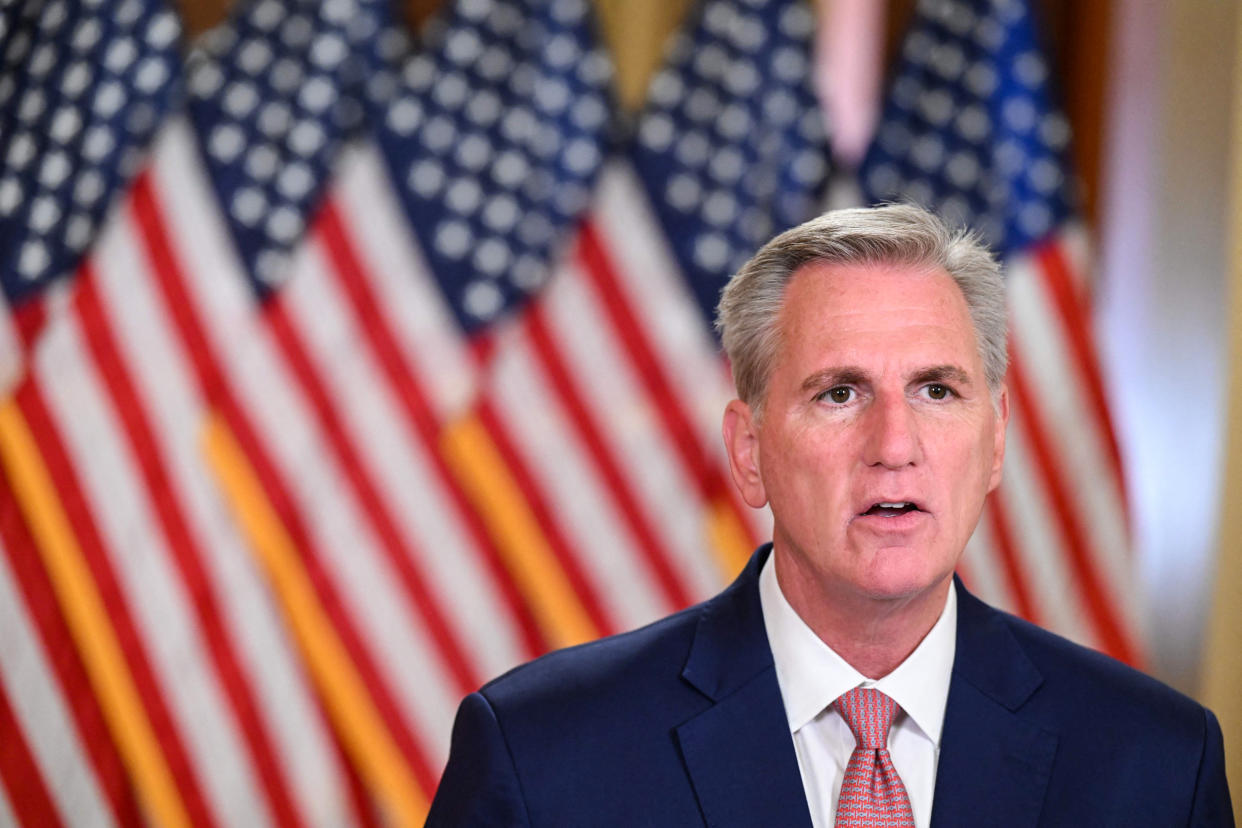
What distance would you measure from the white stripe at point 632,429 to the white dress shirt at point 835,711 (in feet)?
6.36

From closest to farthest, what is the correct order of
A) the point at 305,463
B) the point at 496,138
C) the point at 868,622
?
the point at 868,622 → the point at 305,463 → the point at 496,138

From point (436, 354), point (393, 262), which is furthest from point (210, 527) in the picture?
point (393, 262)

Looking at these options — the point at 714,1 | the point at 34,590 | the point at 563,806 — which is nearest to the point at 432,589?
the point at 34,590

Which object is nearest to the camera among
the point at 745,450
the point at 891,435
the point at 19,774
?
the point at 891,435

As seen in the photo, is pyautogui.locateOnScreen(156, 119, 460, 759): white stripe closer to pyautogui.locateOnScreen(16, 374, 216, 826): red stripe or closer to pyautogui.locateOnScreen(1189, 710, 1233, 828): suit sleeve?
pyautogui.locateOnScreen(16, 374, 216, 826): red stripe

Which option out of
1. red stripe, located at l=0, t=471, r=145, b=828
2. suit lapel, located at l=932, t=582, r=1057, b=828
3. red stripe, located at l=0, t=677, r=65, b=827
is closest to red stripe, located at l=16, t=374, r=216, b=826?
red stripe, located at l=0, t=471, r=145, b=828

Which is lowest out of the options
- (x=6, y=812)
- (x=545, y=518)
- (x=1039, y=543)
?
(x=1039, y=543)

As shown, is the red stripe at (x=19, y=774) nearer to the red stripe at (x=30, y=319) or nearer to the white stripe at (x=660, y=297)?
the red stripe at (x=30, y=319)

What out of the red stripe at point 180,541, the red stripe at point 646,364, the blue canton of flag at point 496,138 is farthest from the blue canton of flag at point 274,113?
the red stripe at point 646,364

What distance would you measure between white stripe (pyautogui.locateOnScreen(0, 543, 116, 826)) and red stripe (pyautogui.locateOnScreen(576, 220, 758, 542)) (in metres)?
1.72

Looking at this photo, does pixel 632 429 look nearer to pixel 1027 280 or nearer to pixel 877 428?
pixel 1027 280

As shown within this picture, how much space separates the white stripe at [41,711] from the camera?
340cm

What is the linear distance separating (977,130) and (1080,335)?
65 cm

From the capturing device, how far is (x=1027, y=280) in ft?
11.8
